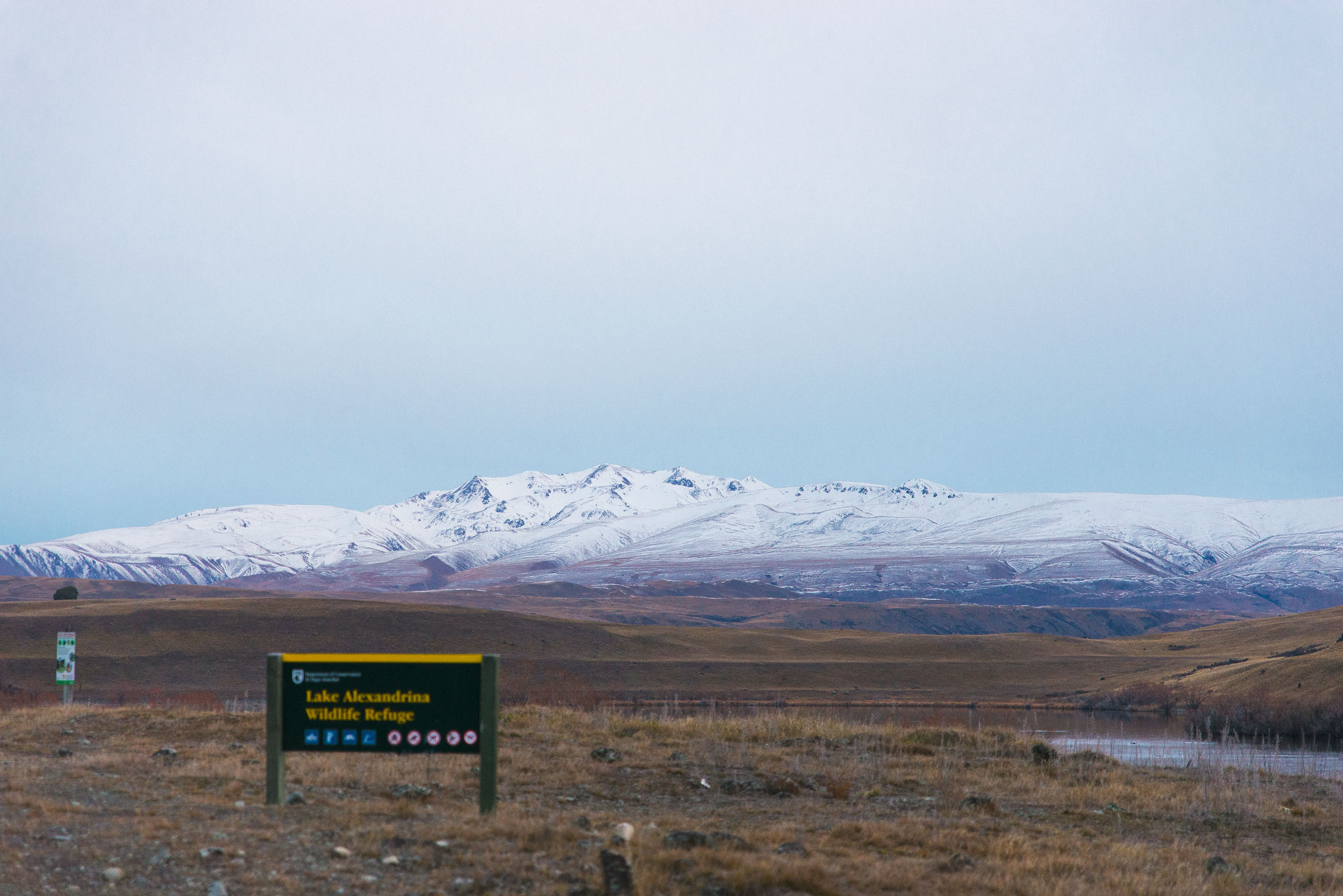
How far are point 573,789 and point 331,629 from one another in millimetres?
72046

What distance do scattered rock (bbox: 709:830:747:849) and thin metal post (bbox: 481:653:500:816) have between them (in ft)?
8.34

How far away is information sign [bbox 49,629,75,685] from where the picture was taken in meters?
28.4

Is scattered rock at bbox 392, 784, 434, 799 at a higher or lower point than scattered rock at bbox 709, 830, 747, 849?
lower

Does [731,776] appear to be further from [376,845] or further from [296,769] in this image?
[376,845]

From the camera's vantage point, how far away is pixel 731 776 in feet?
53.5

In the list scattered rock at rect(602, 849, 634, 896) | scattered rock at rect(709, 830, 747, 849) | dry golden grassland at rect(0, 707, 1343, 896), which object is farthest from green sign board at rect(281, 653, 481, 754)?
scattered rock at rect(602, 849, 634, 896)

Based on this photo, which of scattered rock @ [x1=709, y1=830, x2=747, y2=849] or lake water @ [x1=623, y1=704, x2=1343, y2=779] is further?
lake water @ [x1=623, y1=704, x2=1343, y2=779]

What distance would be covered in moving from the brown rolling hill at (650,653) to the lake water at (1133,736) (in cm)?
632

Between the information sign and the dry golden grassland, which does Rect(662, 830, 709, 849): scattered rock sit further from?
the information sign

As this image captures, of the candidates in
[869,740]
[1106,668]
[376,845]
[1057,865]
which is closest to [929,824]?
[1057,865]

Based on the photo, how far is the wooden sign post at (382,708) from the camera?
12156 mm

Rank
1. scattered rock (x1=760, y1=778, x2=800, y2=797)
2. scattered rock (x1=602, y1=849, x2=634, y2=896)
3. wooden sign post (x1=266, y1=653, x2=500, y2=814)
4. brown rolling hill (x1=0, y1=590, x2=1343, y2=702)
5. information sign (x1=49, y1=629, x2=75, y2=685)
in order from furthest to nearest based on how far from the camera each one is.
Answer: brown rolling hill (x1=0, y1=590, x2=1343, y2=702), information sign (x1=49, y1=629, x2=75, y2=685), scattered rock (x1=760, y1=778, x2=800, y2=797), wooden sign post (x1=266, y1=653, x2=500, y2=814), scattered rock (x1=602, y1=849, x2=634, y2=896)

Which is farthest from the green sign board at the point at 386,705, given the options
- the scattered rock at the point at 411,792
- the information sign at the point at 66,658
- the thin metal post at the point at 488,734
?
the information sign at the point at 66,658

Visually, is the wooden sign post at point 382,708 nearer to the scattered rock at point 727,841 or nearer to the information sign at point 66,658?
the scattered rock at point 727,841
